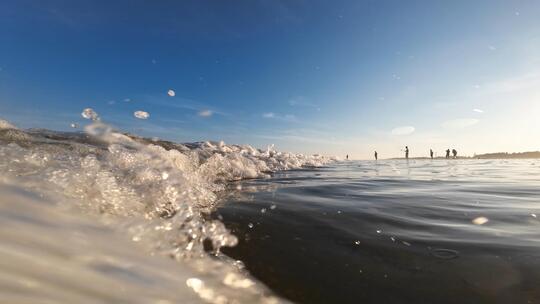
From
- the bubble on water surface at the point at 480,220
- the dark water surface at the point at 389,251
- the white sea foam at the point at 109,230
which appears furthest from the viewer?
the bubble on water surface at the point at 480,220

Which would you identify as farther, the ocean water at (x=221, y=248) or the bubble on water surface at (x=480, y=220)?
the bubble on water surface at (x=480, y=220)

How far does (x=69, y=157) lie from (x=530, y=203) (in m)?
4.73

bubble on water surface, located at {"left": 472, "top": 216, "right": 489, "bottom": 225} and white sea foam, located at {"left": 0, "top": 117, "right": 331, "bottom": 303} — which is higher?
white sea foam, located at {"left": 0, "top": 117, "right": 331, "bottom": 303}

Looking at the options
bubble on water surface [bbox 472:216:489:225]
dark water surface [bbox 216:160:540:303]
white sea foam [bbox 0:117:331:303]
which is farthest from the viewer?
bubble on water surface [bbox 472:216:489:225]

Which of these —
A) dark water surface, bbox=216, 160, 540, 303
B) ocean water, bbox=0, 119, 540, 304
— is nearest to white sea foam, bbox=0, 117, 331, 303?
ocean water, bbox=0, 119, 540, 304

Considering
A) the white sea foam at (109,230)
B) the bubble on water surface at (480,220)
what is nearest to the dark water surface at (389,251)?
the bubble on water surface at (480,220)

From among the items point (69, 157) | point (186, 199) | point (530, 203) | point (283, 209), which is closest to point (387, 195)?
point (530, 203)

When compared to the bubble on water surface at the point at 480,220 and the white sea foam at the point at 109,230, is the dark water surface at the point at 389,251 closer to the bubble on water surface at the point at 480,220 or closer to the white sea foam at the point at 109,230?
the bubble on water surface at the point at 480,220

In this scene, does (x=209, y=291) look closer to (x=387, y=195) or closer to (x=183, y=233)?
(x=183, y=233)

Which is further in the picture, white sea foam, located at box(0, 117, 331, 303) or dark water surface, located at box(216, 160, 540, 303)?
dark water surface, located at box(216, 160, 540, 303)

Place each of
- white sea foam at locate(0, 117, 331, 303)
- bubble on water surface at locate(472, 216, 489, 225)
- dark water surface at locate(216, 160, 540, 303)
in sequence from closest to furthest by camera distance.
Answer: 1. white sea foam at locate(0, 117, 331, 303)
2. dark water surface at locate(216, 160, 540, 303)
3. bubble on water surface at locate(472, 216, 489, 225)

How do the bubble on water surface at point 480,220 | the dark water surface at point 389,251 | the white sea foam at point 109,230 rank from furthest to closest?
1. the bubble on water surface at point 480,220
2. the dark water surface at point 389,251
3. the white sea foam at point 109,230

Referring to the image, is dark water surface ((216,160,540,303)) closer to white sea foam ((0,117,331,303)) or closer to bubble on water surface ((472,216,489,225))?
bubble on water surface ((472,216,489,225))

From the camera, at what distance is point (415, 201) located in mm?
3623
